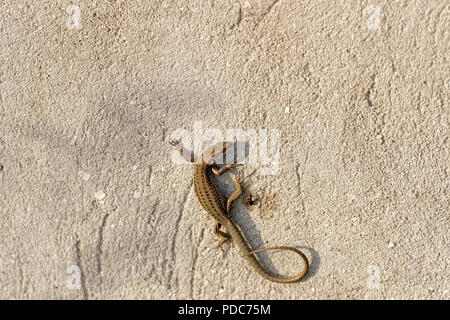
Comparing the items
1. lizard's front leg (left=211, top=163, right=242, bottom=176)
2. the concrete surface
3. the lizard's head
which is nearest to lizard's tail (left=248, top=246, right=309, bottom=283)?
the concrete surface

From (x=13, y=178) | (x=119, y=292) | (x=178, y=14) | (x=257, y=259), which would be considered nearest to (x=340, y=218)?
(x=257, y=259)

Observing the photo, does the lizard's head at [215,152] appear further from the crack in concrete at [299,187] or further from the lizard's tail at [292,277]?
the lizard's tail at [292,277]

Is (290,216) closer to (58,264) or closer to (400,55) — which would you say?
(400,55)

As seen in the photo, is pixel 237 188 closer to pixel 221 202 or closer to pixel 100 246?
pixel 221 202

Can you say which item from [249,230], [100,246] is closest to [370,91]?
[249,230]

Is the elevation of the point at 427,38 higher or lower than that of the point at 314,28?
lower

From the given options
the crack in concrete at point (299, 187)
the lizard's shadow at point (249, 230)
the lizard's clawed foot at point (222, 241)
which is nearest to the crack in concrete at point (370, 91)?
the crack in concrete at point (299, 187)
